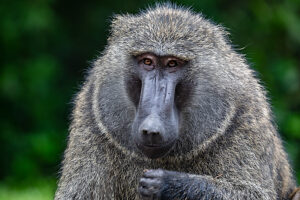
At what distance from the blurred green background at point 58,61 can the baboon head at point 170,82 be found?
4447mm

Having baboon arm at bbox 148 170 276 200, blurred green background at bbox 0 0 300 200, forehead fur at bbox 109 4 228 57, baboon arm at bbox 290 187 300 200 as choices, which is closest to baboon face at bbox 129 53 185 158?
forehead fur at bbox 109 4 228 57

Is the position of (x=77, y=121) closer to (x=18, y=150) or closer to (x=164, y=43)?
(x=164, y=43)

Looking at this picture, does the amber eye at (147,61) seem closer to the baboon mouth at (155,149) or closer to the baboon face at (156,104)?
the baboon face at (156,104)

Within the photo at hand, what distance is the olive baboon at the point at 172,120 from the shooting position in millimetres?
5293

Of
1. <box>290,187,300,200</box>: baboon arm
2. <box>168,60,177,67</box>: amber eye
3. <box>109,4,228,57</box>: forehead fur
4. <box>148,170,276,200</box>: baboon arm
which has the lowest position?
<box>290,187,300,200</box>: baboon arm

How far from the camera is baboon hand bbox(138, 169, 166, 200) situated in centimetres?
522

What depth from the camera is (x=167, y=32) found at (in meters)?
5.49

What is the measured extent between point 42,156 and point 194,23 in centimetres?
526

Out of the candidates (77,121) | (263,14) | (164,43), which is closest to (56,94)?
(263,14)

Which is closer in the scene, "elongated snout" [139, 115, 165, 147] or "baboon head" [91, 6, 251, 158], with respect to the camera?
"elongated snout" [139, 115, 165, 147]

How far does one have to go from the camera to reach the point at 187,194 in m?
5.33

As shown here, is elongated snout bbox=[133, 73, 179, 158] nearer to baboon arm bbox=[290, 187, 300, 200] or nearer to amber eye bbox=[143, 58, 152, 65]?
amber eye bbox=[143, 58, 152, 65]

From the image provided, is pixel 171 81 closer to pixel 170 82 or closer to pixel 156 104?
pixel 170 82

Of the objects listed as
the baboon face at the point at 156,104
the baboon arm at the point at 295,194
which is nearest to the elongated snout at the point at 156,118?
the baboon face at the point at 156,104
